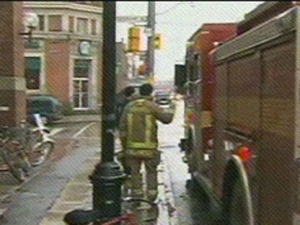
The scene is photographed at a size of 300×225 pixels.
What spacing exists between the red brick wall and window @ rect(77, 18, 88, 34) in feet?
3.14

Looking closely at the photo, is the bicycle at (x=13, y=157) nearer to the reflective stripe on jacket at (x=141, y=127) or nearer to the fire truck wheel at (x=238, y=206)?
the reflective stripe on jacket at (x=141, y=127)

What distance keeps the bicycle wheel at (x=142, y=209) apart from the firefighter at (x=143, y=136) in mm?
459

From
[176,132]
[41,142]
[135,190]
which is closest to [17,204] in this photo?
[135,190]

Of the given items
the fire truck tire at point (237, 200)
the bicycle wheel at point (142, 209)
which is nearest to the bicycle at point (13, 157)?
the bicycle wheel at point (142, 209)

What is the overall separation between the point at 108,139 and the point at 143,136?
2.24m

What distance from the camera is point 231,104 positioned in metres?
6.21

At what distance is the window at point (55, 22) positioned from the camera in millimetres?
28072

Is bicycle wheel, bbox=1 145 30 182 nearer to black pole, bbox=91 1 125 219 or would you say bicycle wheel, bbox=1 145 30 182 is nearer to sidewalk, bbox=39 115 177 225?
sidewalk, bbox=39 115 177 225


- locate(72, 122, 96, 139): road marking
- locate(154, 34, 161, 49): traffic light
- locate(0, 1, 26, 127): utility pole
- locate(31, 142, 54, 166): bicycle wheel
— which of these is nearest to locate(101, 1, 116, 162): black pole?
locate(31, 142, 54, 166): bicycle wheel

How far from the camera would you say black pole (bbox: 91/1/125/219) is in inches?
231

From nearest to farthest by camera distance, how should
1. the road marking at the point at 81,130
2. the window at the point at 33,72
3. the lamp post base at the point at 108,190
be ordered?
1. the lamp post base at the point at 108,190
2. the road marking at the point at 81,130
3. the window at the point at 33,72

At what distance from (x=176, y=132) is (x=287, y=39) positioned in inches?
842

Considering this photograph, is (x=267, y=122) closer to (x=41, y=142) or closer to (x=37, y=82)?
(x=41, y=142)

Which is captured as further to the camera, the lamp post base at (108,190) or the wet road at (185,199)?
the wet road at (185,199)
